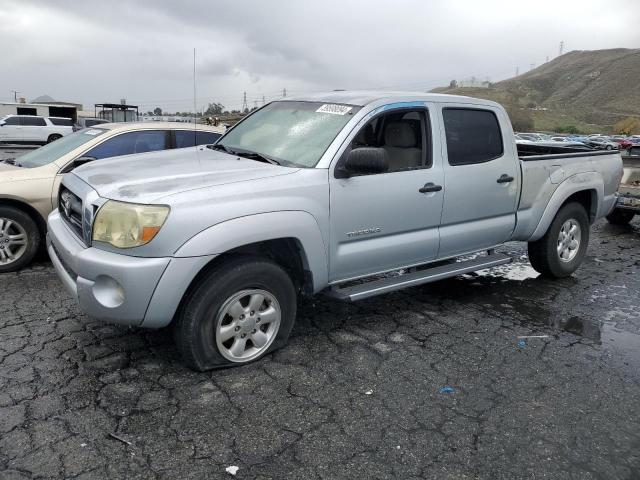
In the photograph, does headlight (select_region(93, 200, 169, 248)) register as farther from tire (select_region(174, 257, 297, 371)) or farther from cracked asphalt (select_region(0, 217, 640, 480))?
cracked asphalt (select_region(0, 217, 640, 480))

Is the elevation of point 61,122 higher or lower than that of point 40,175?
higher

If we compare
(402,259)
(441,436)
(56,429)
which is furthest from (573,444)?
(56,429)

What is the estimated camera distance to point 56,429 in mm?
2816

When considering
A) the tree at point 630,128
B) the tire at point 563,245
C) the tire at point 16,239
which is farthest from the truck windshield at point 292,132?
the tree at point 630,128

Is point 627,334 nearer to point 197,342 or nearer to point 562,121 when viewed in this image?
point 197,342

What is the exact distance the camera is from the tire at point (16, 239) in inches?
203

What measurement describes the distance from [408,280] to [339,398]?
51.3 inches

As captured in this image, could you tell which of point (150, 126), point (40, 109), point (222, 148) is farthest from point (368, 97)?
point (40, 109)

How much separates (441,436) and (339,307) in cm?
198

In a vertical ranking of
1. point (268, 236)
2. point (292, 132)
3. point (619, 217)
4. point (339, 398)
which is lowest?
point (339, 398)

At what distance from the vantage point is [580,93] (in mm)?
125562

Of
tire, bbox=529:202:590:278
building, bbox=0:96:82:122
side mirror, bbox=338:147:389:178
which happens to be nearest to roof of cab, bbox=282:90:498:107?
side mirror, bbox=338:147:389:178

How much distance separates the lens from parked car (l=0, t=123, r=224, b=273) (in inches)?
204

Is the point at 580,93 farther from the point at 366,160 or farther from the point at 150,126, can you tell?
the point at 366,160
